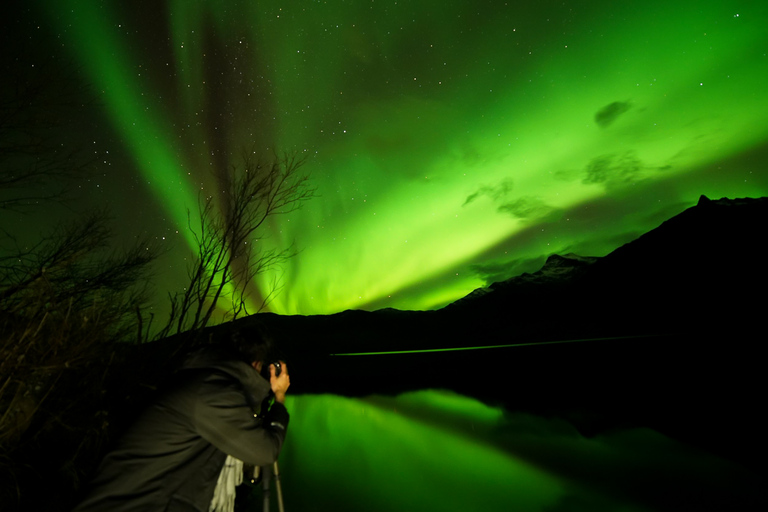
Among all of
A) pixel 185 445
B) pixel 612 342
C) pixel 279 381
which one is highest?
pixel 279 381

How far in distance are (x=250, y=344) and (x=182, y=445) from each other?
48cm

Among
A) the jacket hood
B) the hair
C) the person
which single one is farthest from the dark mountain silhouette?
the person

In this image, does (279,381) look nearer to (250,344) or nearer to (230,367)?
(250,344)

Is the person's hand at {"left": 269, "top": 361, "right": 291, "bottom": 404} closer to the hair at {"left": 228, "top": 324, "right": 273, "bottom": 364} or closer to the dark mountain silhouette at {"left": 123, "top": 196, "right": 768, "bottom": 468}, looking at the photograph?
the hair at {"left": 228, "top": 324, "right": 273, "bottom": 364}

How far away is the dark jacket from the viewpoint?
1427 mm

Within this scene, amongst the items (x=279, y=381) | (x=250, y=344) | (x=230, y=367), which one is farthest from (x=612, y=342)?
(x=230, y=367)

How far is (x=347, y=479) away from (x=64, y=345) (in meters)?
3.82

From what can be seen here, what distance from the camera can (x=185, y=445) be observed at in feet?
4.94

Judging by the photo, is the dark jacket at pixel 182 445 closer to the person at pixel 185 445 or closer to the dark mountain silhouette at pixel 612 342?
the person at pixel 185 445

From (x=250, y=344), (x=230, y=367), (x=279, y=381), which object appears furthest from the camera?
(x=279, y=381)

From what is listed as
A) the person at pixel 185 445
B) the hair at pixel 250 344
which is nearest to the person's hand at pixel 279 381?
the hair at pixel 250 344

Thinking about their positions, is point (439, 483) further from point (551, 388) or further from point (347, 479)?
point (551, 388)

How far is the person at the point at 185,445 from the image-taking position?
143 centimetres

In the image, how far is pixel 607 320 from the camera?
120m
